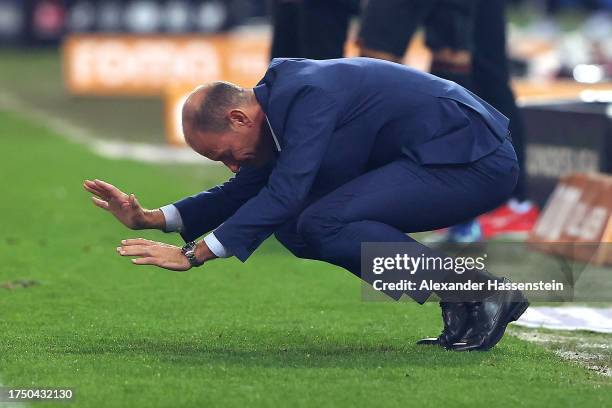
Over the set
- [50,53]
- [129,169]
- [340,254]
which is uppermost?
[340,254]

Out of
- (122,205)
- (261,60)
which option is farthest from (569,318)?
(261,60)

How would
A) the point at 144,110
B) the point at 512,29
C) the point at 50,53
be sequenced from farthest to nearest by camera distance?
the point at 512,29 < the point at 50,53 < the point at 144,110

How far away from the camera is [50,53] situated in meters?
26.7

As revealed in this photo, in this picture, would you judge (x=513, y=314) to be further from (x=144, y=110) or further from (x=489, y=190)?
(x=144, y=110)

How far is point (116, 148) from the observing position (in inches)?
564

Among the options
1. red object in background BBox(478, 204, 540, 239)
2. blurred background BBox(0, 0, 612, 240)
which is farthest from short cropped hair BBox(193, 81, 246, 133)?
red object in background BBox(478, 204, 540, 239)

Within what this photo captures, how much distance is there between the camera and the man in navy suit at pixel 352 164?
517 centimetres

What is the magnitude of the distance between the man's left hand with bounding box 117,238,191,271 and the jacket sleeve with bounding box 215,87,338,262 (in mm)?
155

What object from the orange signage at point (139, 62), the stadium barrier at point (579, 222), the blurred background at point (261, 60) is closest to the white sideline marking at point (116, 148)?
the blurred background at point (261, 60)

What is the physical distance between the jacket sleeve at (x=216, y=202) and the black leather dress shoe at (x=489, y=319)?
38.1 inches

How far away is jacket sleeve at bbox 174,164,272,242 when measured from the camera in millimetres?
5750

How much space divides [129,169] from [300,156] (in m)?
7.24

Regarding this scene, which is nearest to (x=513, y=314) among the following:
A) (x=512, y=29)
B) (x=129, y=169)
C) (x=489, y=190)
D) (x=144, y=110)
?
(x=489, y=190)

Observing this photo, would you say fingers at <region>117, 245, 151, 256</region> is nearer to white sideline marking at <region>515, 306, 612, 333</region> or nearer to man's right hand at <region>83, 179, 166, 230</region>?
man's right hand at <region>83, 179, 166, 230</region>
